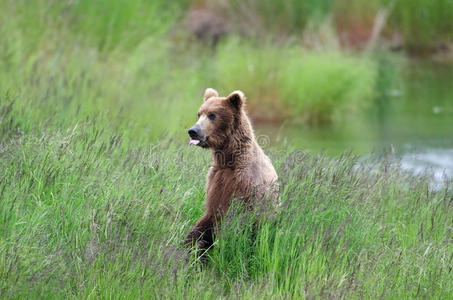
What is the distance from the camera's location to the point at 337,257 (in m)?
4.87

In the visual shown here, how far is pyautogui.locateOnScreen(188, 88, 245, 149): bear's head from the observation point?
208 inches

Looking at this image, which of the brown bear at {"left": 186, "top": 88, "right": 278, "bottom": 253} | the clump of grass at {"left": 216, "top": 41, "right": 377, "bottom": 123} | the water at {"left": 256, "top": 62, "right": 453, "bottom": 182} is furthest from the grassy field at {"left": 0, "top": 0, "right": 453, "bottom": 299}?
the clump of grass at {"left": 216, "top": 41, "right": 377, "bottom": 123}

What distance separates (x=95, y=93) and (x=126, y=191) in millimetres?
4811

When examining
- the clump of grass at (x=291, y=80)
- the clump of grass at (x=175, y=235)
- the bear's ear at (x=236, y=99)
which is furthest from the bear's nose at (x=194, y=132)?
the clump of grass at (x=291, y=80)

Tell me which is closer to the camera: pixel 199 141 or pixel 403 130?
pixel 199 141

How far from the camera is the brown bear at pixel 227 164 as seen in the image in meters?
5.18

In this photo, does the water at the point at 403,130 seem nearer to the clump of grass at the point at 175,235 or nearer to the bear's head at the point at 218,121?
the clump of grass at the point at 175,235

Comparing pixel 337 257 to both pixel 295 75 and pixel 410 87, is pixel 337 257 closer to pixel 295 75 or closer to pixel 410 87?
pixel 295 75

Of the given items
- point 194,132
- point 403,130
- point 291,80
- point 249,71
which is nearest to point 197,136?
point 194,132

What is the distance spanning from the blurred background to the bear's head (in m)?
1.99

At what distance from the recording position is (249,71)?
16.5 m

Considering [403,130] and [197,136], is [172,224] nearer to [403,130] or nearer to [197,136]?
[197,136]

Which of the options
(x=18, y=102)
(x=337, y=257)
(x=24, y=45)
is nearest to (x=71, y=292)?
(x=337, y=257)

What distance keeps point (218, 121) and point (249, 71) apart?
446 inches
